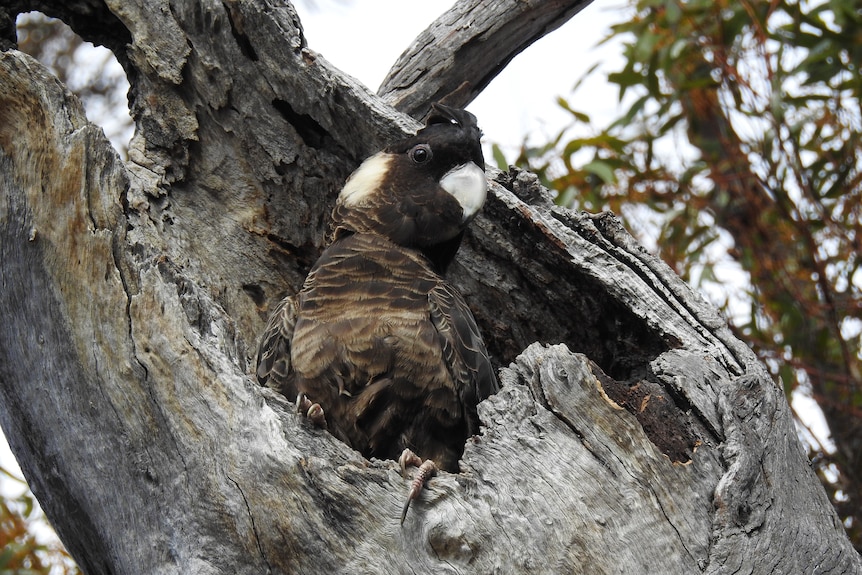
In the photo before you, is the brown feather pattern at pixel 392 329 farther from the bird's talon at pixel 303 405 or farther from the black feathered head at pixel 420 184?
the bird's talon at pixel 303 405

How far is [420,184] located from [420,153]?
12 cm

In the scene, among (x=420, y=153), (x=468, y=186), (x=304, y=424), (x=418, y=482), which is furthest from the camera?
(x=420, y=153)

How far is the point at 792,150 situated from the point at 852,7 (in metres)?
0.84

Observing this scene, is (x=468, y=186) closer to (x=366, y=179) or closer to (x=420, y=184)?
(x=420, y=184)

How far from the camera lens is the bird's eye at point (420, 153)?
322 cm

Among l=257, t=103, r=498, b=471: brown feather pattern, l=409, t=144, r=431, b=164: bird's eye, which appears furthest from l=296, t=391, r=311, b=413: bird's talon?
l=409, t=144, r=431, b=164: bird's eye

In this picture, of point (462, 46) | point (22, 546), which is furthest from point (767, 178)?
point (22, 546)

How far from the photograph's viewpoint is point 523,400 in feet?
7.97

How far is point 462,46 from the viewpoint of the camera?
12.0 feet

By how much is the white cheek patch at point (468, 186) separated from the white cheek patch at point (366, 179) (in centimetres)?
25

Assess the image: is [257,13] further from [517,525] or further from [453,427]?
[517,525]

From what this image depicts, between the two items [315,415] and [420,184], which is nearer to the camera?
[315,415]

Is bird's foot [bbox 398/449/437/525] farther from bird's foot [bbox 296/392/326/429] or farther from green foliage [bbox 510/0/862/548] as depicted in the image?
green foliage [bbox 510/0/862/548]

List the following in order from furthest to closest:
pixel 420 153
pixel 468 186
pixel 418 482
A: pixel 420 153 → pixel 468 186 → pixel 418 482
